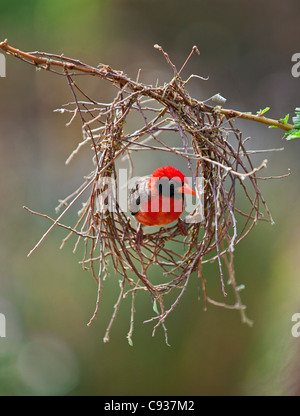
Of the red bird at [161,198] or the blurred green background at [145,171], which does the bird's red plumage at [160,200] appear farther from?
the blurred green background at [145,171]

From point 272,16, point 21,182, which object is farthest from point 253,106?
point 21,182

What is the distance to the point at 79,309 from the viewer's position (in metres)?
2.31

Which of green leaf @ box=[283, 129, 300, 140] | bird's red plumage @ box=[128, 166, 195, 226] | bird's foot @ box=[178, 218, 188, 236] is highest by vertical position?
green leaf @ box=[283, 129, 300, 140]

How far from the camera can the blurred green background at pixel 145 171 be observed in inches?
82.6

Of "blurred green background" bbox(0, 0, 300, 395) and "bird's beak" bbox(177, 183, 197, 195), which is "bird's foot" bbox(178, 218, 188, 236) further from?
"blurred green background" bbox(0, 0, 300, 395)

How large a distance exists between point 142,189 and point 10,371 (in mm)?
1617

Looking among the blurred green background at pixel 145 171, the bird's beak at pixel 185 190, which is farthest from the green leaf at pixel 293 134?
the blurred green background at pixel 145 171

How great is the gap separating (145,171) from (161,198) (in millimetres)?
1480

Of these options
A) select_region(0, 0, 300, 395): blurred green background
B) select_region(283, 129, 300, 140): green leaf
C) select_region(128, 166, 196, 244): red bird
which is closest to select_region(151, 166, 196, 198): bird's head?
select_region(128, 166, 196, 244): red bird

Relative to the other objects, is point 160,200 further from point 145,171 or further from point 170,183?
point 145,171

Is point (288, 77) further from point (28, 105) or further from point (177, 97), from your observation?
point (177, 97)

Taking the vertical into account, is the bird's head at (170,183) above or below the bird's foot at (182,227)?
above

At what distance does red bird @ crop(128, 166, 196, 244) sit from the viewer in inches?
36.6

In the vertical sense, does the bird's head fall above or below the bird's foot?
above
